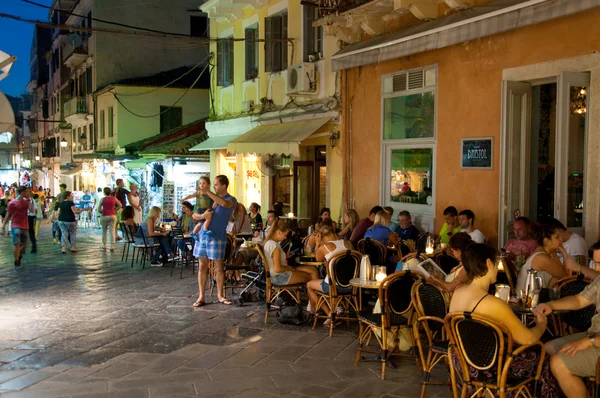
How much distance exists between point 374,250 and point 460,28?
3422 mm

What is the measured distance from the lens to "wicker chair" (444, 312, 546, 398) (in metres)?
4.64

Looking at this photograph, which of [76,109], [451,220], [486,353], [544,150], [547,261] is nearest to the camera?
[486,353]

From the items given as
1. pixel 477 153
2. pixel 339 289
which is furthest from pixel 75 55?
pixel 339 289

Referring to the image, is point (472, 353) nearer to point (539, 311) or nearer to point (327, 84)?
point (539, 311)

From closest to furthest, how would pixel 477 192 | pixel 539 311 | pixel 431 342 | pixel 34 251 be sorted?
pixel 539 311, pixel 431 342, pixel 477 192, pixel 34 251

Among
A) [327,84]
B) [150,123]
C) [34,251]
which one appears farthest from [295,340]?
[150,123]

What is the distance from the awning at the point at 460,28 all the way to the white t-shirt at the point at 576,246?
2687mm

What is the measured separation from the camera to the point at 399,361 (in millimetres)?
6840

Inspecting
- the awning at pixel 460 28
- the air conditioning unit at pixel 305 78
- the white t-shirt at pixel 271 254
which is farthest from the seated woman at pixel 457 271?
the air conditioning unit at pixel 305 78

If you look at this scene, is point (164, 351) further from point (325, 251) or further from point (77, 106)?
point (77, 106)

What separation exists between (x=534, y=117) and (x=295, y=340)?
508 centimetres

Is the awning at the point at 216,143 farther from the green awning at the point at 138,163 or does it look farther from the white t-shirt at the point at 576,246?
the white t-shirt at the point at 576,246

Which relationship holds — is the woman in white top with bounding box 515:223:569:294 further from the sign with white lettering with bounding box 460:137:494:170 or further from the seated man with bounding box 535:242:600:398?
the sign with white lettering with bounding box 460:137:494:170

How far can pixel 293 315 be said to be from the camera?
844cm
